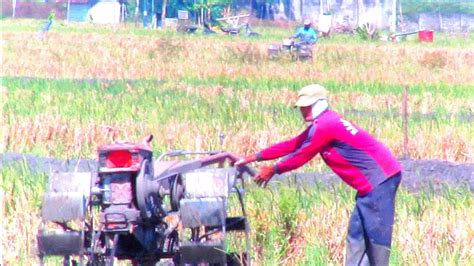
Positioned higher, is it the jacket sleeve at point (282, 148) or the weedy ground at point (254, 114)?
the jacket sleeve at point (282, 148)

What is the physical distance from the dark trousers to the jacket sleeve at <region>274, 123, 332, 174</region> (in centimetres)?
41

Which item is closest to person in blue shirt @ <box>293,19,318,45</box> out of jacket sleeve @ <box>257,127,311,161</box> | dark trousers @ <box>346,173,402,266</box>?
dark trousers @ <box>346,173,402,266</box>

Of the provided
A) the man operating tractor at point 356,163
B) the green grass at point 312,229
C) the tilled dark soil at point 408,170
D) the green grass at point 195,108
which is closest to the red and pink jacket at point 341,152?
the man operating tractor at point 356,163

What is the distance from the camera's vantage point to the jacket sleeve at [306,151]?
6.22 m

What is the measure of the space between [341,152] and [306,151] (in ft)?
0.82

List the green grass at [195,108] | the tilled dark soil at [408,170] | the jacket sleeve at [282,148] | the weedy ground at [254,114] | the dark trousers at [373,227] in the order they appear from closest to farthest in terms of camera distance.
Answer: the jacket sleeve at [282,148] < the dark trousers at [373,227] < the weedy ground at [254,114] < the tilled dark soil at [408,170] < the green grass at [195,108]

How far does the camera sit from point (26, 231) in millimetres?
7328

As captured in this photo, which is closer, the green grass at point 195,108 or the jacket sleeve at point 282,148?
the jacket sleeve at point 282,148

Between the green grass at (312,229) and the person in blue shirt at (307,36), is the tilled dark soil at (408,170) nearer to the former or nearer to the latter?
the green grass at (312,229)

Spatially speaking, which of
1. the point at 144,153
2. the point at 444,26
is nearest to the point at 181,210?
the point at 144,153

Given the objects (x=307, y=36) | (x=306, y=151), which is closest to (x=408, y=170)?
(x=306, y=151)

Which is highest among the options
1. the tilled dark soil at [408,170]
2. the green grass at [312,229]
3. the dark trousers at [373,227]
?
the dark trousers at [373,227]

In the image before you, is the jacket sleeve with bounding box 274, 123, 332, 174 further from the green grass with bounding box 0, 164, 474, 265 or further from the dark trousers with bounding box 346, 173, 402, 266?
the green grass with bounding box 0, 164, 474, 265

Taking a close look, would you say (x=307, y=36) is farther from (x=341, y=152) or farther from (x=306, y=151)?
(x=306, y=151)
